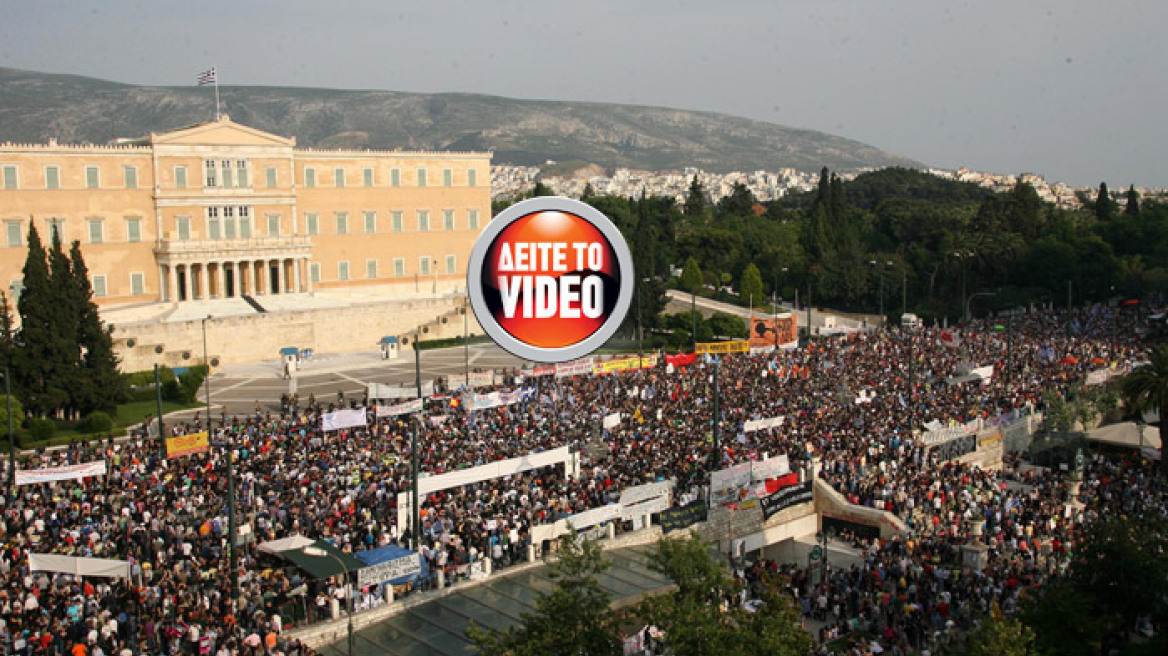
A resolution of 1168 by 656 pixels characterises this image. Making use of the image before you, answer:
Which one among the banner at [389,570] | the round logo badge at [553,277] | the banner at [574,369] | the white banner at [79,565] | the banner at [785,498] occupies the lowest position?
the banner at [785,498]

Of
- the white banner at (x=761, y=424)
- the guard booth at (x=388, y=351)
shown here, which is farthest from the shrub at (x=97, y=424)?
the white banner at (x=761, y=424)

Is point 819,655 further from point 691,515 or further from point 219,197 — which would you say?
point 219,197

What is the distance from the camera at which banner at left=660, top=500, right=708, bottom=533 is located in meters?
24.6

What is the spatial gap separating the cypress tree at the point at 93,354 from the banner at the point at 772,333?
24.2 meters

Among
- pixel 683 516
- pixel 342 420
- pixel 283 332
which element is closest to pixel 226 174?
pixel 283 332

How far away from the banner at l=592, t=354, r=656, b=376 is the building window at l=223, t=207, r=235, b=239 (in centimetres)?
2878

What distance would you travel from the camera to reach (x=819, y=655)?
18.0 metres

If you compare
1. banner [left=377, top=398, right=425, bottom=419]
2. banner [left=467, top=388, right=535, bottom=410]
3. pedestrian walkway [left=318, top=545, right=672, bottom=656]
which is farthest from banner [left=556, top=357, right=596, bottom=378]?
pedestrian walkway [left=318, top=545, right=672, bottom=656]

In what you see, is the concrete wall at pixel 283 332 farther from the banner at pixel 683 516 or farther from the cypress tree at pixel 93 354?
the banner at pixel 683 516

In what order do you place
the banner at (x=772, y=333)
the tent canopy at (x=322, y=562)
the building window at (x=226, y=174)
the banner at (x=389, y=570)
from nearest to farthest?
1. the tent canopy at (x=322, y=562)
2. the banner at (x=389, y=570)
3. the banner at (x=772, y=333)
4. the building window at (x=226, y=174)

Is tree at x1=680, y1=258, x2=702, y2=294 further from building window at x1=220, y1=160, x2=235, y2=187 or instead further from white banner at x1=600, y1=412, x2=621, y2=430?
white banner at x1=600, y1=412, x2=621, y2=430

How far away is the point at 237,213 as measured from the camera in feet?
191

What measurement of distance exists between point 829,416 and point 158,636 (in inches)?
834

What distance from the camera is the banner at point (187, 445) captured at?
25719 mm
